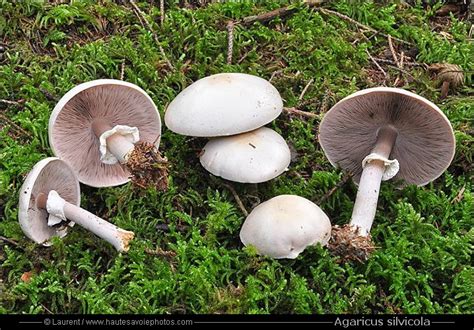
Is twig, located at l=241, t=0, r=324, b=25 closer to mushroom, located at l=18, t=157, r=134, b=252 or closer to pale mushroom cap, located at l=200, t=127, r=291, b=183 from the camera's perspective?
pale mushroom cap, located at l=200, t=127, r=291, b=183

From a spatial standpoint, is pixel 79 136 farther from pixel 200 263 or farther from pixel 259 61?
pixel 259 61

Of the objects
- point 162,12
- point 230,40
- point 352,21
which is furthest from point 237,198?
point 352,21

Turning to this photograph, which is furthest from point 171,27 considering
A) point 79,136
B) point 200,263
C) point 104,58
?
point 200,263

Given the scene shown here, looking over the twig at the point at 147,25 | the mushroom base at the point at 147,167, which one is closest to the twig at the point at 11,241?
the mushroom base at the point at 147,167

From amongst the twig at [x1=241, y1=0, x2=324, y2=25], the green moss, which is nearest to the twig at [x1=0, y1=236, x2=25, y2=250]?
the green moss

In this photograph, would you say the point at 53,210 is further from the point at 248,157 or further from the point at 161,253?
the point at 248,157

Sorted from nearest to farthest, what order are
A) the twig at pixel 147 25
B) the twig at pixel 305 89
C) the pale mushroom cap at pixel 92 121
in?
the pale mushroom cap at pixel 92 121 → the twig at pixel 305 89 → the twig at pixel 147 25

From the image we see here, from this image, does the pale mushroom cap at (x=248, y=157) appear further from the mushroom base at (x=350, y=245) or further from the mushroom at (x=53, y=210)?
the mushroom at (x=53, y=210)
